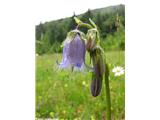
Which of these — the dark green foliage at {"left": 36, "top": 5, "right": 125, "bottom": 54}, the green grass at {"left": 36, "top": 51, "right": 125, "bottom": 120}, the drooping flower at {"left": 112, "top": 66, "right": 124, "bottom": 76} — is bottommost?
the green grass at {"left": 36, "top": 51, "right": 125, "bottom": 120}

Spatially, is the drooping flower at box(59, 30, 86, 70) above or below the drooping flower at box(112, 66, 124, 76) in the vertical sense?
above

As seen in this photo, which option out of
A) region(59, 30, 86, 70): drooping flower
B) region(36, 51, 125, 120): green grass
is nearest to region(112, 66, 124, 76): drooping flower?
region(36, 51, 125, 120): green grass

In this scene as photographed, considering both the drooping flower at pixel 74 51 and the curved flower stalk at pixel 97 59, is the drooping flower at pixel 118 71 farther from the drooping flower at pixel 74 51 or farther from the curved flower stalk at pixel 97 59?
the drooping flower at pixel 74 51

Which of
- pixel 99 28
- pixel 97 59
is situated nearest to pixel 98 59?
pixel 97 59

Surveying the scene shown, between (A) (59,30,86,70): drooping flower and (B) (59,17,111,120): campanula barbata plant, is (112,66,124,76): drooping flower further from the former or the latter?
(A) (59,30,86,70): drooping flower

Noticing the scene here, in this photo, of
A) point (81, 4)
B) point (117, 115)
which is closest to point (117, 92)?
point (117, 115)

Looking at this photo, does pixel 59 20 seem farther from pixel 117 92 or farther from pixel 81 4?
pixel 117 92

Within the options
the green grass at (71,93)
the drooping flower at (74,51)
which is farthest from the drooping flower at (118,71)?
the drooping flower at (74,51)
